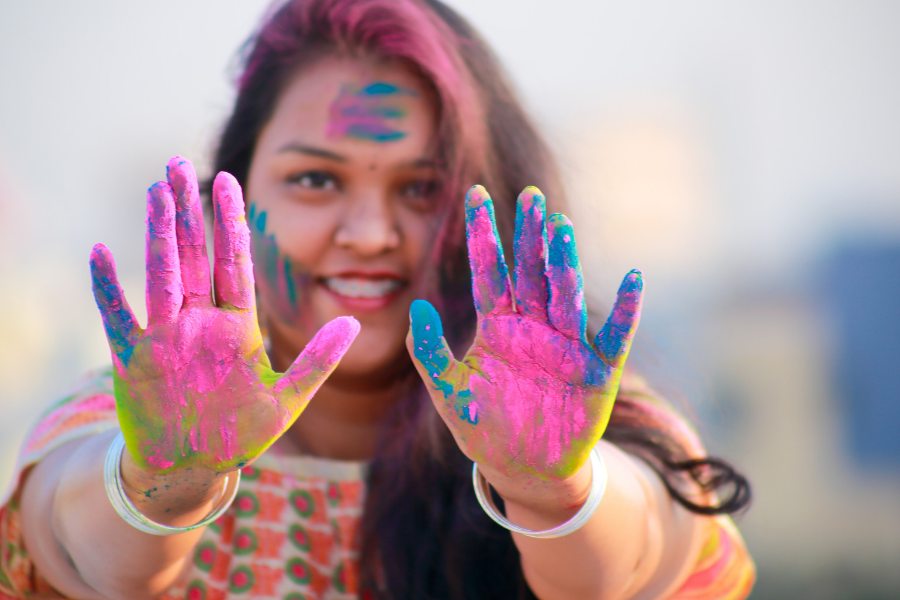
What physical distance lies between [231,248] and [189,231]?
0.06 metres

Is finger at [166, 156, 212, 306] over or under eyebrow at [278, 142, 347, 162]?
under

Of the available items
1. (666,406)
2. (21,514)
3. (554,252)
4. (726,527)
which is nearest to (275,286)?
Answer: (21,514)

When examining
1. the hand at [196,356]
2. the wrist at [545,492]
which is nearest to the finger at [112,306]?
the hand at [196,356]

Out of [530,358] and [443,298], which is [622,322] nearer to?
[530,358]

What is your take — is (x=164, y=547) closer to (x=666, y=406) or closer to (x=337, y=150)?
(x=337, y=150)

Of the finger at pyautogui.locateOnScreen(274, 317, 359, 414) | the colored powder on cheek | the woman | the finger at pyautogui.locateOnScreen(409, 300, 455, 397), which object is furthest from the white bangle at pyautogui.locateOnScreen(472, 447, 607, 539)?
the colored powder on cheek

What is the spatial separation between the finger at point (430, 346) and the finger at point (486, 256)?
78mm

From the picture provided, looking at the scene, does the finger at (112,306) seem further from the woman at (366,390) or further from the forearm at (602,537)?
the forearm at (602,537)

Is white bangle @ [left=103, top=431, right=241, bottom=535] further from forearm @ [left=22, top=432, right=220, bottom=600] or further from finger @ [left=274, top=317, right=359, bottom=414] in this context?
finger @ [left=274, top=317, right=359, bottom=414]

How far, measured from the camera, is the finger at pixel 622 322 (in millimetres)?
906

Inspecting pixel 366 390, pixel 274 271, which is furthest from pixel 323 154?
pixel 366 390

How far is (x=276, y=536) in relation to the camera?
1.54 metres

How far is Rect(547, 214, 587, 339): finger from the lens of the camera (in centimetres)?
91

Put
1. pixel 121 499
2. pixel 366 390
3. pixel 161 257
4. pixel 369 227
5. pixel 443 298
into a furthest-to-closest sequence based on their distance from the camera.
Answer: pixel 366 390, pixel 443 298, pixel 369 227, pixel 121 499, pixel 161 257
